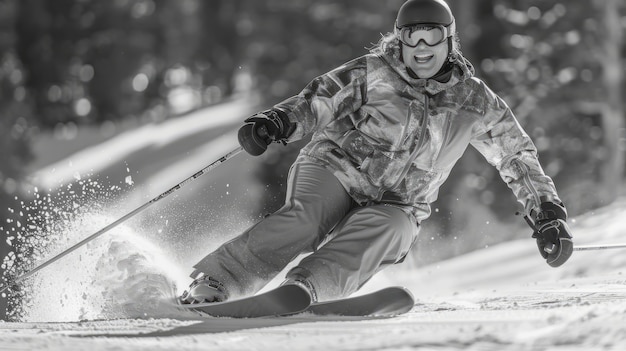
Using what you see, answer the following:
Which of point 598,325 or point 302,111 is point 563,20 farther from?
point 598,325

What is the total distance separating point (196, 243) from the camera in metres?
6.99

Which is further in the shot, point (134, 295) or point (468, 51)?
point (468, 51)

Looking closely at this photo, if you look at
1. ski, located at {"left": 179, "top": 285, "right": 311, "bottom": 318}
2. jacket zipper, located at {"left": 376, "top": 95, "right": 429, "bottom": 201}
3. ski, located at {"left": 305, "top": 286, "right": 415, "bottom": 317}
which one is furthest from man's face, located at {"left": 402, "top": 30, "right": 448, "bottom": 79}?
ski, located at {"left": 179, "top": 285, "right": 311, "bottom": 318}

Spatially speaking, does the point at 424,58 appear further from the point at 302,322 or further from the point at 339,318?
the point at 302,322

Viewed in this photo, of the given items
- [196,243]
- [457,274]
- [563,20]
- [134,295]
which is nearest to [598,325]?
[134,295]

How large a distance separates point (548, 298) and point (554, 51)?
17556mm

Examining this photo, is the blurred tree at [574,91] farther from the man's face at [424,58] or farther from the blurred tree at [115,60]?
the man's face at [424,58]

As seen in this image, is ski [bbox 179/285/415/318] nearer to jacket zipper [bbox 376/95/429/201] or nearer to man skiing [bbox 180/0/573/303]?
man skiing [bbox 180/0/573/303]

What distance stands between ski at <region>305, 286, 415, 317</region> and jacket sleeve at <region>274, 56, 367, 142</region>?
903mm

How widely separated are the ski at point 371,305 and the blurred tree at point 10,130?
8.08 meters

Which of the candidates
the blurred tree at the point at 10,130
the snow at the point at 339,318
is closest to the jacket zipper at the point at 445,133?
the snow at the point at 339,318

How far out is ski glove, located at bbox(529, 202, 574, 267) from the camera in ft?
17.1

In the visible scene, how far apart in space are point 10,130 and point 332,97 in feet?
54.5

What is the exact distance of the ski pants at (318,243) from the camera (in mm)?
4844
